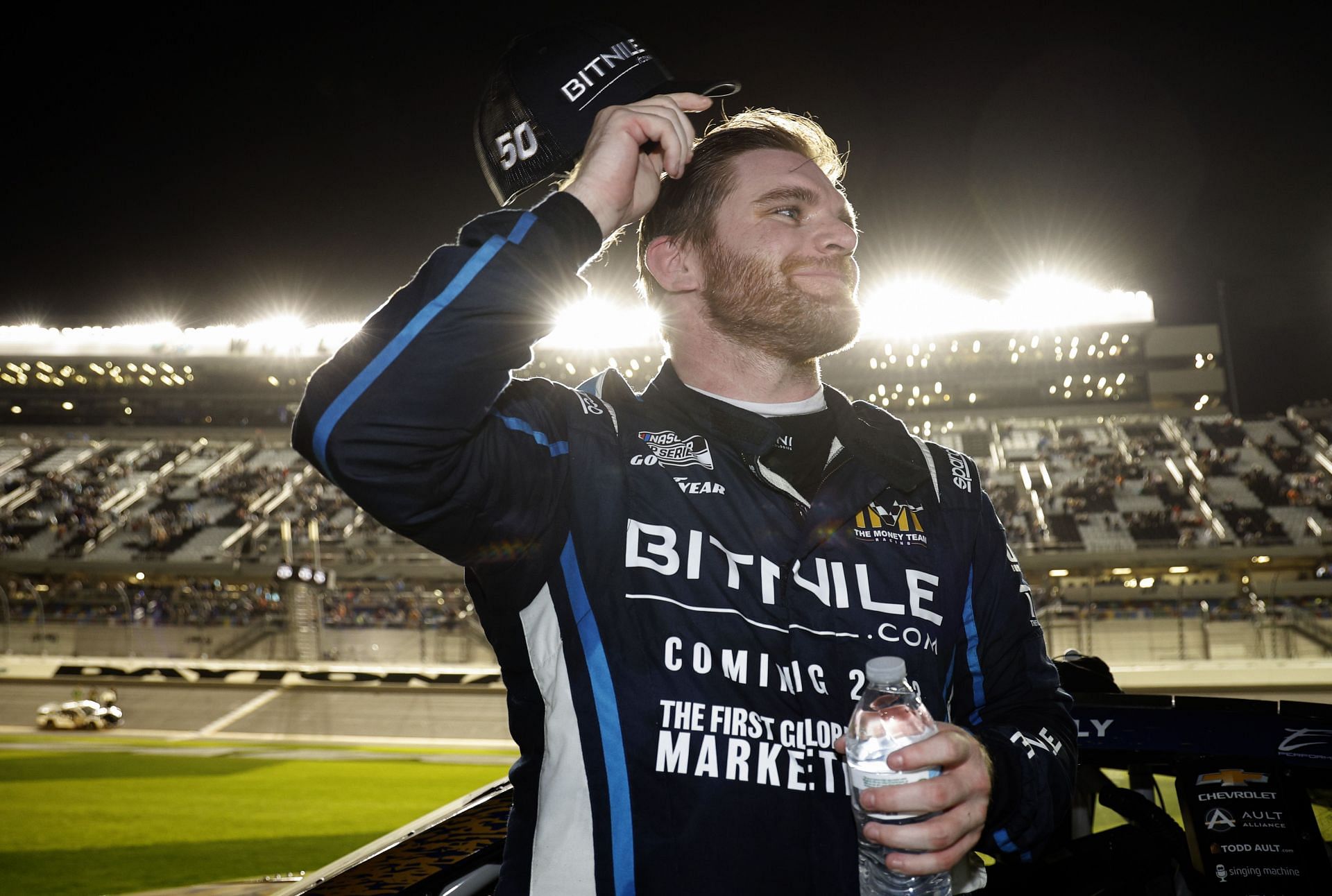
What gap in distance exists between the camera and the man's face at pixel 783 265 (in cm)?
197

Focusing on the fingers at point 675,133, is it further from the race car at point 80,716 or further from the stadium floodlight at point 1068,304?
the stadium floodlight at point 1068,304

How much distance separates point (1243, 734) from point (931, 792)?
1.47 metres

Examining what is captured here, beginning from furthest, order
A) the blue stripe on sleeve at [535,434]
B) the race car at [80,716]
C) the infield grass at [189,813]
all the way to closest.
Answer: the race car at [80,716], the infield grass at [189,813], the blue stripe on sleeve at [535,434]

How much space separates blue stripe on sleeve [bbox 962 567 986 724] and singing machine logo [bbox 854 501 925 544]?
0.48 ft

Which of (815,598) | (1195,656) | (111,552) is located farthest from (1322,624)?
(111,552)

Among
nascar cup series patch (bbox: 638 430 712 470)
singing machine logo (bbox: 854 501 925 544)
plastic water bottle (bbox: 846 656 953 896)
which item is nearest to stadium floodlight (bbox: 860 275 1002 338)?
singing machine logo (bbox: 854 501 925 544)

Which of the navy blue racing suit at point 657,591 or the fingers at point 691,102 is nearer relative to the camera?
the navy blue racing suit at point 657,591

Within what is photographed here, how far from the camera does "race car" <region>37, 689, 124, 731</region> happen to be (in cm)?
1766

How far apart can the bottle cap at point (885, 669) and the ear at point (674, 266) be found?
101cm

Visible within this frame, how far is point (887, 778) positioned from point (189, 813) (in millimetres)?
9533

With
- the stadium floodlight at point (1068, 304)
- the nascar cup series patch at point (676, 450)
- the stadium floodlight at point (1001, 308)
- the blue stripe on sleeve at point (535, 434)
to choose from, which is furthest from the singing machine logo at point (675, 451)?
the stadium floodlight at point (1068, 304)

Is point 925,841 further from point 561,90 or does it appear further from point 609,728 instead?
point 561,90

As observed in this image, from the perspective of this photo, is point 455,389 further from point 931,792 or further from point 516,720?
point 931,792

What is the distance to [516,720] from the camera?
1728 mm
